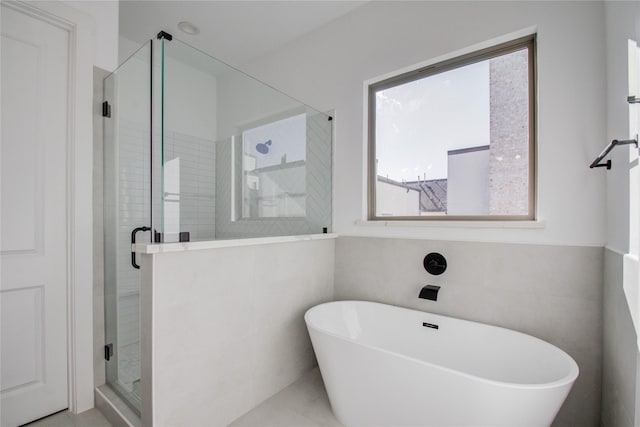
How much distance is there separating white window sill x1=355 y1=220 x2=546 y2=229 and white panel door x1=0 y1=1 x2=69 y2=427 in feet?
6.41

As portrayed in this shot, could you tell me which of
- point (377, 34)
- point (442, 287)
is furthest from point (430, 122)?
point (442, 287)

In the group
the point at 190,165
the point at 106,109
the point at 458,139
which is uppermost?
the point at 106,109

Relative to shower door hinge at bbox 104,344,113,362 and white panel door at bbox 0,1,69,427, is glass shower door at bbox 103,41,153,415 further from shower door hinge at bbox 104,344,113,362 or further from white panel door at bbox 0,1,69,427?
white panel door at bbox 0,1,69,427

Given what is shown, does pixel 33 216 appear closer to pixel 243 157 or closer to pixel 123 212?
pixel 123 212

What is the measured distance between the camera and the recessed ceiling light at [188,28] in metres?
2.50

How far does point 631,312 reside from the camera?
1.04 m

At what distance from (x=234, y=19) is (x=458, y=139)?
2068mm

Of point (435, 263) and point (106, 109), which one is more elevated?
point (106, 109)

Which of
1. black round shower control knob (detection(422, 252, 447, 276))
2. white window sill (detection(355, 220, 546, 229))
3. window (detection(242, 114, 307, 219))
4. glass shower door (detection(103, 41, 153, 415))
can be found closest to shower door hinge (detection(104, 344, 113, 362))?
glass shower door (detection(103, 41, 153, 415))

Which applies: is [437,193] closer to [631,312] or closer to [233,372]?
[631,312]

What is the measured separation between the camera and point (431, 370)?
48.6 inches

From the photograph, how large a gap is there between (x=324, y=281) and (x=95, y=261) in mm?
1536

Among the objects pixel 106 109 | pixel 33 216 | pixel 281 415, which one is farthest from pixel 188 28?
pixel 281 415

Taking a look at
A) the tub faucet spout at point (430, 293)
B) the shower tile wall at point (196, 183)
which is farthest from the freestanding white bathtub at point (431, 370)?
the shower tile wall at point (196, 183)
